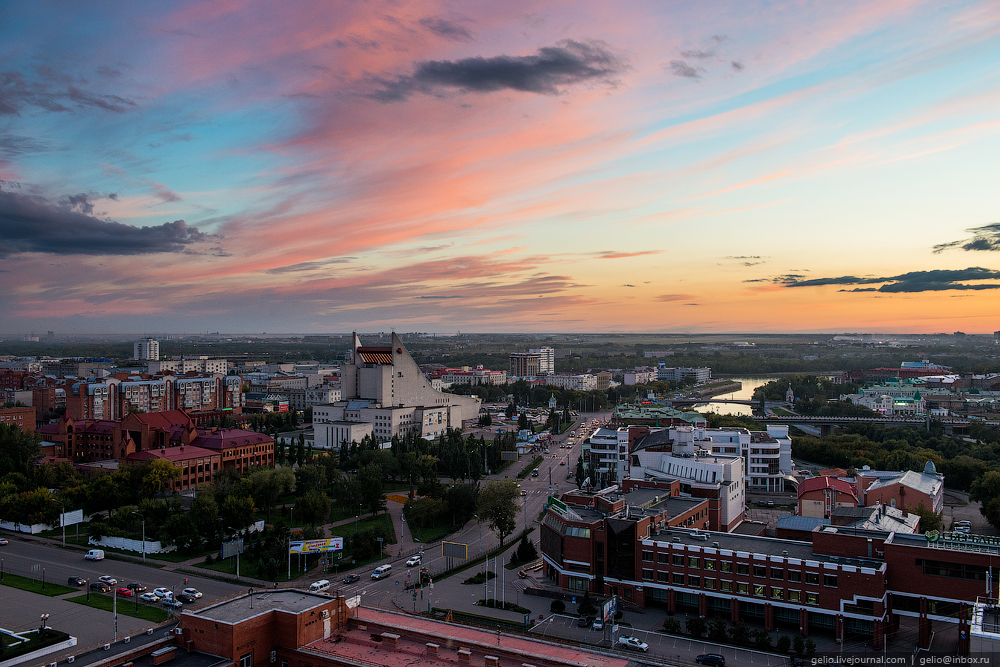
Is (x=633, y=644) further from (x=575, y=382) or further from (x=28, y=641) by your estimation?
Result: (x=575, y=382)

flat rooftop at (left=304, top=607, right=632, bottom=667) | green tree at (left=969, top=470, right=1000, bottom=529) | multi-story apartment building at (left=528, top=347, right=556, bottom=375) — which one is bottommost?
green tree at (left=969, top=470, right=1000, bottom=529)

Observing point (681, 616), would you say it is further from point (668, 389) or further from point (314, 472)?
point (668, 389)

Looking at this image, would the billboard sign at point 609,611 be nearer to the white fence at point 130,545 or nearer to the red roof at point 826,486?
the red roof at point 826,486

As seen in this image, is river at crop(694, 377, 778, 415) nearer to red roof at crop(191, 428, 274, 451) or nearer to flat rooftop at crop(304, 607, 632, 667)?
red roof at crop(191, 428, 274, 451)

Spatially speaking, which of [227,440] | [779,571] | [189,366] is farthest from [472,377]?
[779,571]

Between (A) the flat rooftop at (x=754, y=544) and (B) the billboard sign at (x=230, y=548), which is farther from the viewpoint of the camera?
(B) the billboard sign at (x=230, y=548)

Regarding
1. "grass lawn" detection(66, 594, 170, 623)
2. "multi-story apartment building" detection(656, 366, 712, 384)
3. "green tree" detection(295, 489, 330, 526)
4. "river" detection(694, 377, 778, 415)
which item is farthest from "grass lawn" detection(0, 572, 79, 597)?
"multi-story apartment building" detection(656, 366, 712, 384)

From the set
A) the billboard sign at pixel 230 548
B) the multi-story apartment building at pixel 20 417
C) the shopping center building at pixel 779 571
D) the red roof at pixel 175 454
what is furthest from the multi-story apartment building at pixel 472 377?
the shopping center building at pixel 779 571
